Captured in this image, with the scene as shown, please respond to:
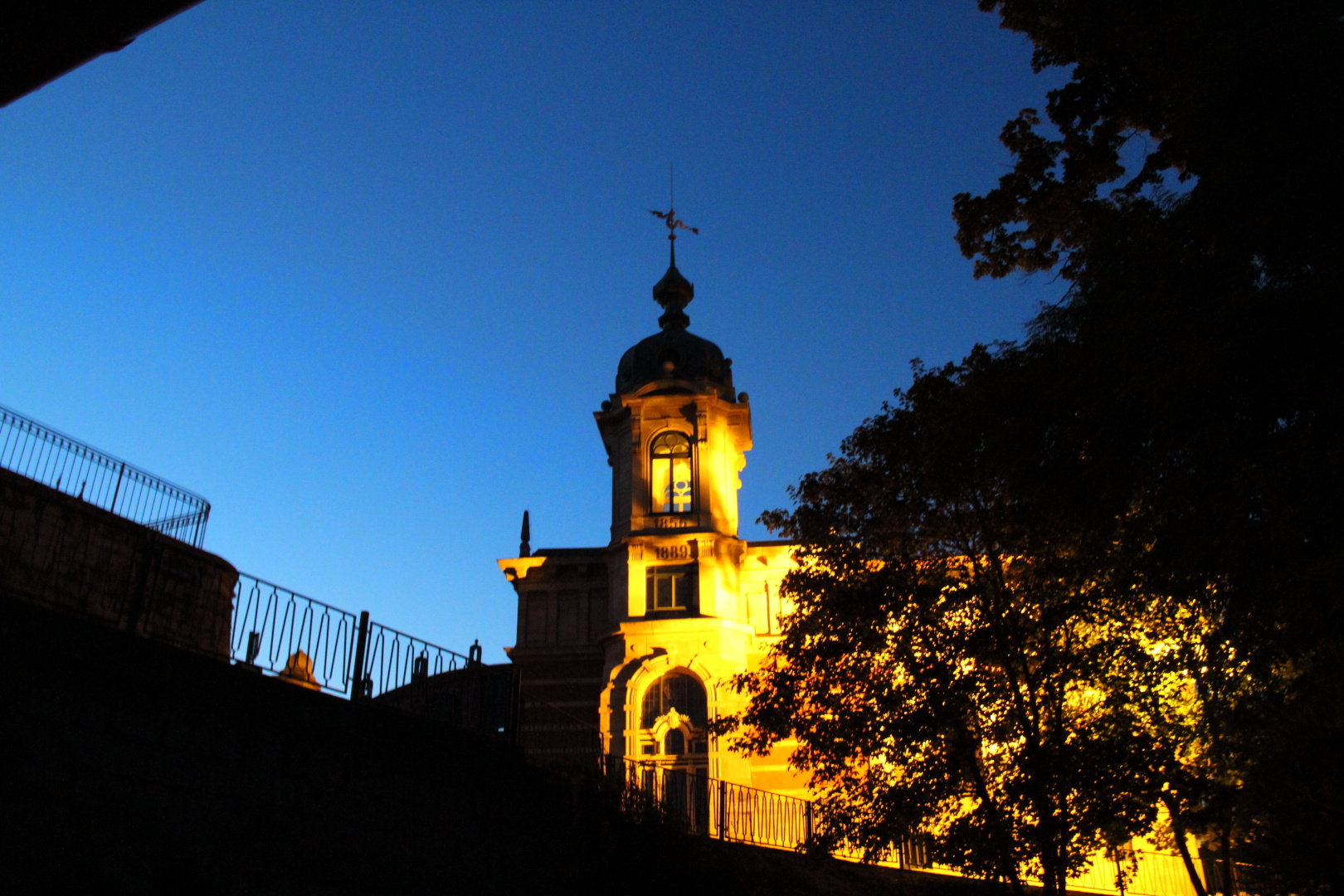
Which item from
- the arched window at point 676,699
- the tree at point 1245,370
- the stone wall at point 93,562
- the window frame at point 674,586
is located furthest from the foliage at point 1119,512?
the window frame at point 674,586

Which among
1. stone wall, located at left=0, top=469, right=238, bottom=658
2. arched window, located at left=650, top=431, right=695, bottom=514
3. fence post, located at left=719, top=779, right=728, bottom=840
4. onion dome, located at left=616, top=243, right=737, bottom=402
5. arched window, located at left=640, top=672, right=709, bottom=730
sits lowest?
fence post, located at left=719, top=779, right=728, bottom=840

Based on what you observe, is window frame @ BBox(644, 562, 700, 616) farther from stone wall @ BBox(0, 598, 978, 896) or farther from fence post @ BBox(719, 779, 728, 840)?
stone wall @ BBox(0, 598, 978, 896)

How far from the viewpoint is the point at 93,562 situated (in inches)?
552

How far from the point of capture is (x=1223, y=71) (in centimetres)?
1028

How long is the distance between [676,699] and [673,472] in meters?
8.52

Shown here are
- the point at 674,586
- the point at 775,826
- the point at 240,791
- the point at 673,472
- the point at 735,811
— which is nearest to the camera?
the point at 240,791

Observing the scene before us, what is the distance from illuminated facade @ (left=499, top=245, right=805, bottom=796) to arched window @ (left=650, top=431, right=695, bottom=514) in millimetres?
52

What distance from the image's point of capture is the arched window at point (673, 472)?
3838cm

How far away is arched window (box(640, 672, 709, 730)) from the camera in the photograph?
1336 inches

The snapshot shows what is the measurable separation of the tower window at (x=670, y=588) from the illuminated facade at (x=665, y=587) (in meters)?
0.04

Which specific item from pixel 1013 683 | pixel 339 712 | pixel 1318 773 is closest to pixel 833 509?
pixel 1013 683

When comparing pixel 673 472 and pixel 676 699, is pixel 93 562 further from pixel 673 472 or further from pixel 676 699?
pixel 673 472

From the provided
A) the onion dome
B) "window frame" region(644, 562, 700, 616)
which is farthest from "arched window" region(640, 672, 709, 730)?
the onion dome

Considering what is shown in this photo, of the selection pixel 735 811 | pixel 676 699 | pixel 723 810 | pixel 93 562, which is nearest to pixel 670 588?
pixel 676 699
